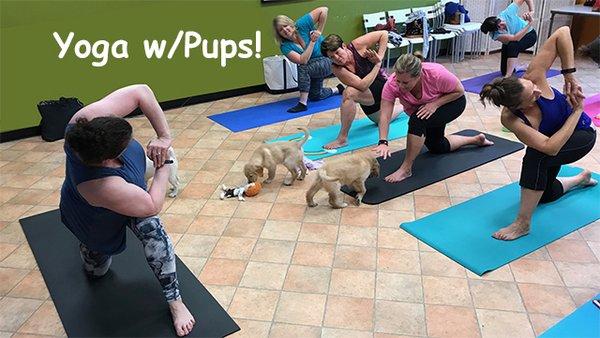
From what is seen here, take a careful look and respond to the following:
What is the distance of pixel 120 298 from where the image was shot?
218 cm

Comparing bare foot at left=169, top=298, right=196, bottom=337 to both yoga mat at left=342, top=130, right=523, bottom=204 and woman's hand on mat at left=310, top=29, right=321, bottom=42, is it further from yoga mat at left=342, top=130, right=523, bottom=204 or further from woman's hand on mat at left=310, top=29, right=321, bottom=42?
woman's hand on mat at left=310, top=29, right=321, bottom=42

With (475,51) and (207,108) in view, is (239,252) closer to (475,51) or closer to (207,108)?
(207,108)

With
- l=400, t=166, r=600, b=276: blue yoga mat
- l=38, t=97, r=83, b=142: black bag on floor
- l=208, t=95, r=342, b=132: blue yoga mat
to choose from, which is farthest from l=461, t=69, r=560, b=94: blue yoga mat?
l=38, t=97, r=83, b=142: black bag on floor

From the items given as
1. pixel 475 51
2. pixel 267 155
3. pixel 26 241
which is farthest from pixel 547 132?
pixel 475 51

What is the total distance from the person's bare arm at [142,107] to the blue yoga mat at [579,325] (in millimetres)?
1741

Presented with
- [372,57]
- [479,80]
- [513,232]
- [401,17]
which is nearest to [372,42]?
[372,57]

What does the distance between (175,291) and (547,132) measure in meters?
1.92

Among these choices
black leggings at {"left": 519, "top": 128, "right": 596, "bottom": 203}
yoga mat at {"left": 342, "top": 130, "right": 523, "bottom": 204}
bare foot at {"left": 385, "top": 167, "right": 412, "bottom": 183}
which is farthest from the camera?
bare foot at {"left": 385, "top": 167, "right": 412, "bottom": 183}

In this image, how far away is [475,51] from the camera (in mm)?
6836

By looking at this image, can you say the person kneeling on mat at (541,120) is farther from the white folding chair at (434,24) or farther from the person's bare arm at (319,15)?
the white folding chair at (434,24)

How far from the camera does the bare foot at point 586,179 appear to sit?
2.93m

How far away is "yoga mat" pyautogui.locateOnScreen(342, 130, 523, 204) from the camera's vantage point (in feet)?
10.1

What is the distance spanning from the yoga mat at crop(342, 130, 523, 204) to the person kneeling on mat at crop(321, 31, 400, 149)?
49 centimetres

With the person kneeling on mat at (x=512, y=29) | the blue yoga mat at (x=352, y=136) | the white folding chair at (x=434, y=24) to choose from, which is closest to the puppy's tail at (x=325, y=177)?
the blue yoga mat at (x=352, y=136)
